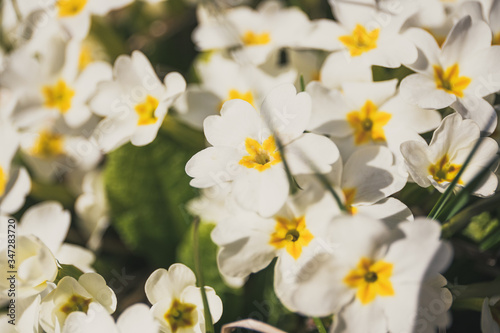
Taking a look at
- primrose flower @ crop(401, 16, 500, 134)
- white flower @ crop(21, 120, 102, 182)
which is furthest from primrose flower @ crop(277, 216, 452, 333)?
white flower @ crop(21, 120, 102, 182)

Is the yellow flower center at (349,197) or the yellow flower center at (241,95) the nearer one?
the yellow flower center at (349,197)

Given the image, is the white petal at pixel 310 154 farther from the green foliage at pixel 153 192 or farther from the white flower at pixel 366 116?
the green foliage at pixel 153 192

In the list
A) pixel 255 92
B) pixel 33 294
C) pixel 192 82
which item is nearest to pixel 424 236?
pixel 255 92

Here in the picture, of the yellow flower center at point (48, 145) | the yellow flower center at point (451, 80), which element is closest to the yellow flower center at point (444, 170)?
the yellow flower center at point (451, 80)

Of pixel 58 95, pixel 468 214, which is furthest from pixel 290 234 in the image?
pixel 58 95

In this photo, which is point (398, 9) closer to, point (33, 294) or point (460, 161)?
point (460, 161)

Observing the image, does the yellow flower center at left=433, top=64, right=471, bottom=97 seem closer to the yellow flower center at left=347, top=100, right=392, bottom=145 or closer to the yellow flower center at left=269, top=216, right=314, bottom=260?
the yellow flower center at left=347, top=100, right=392, bottom=145
